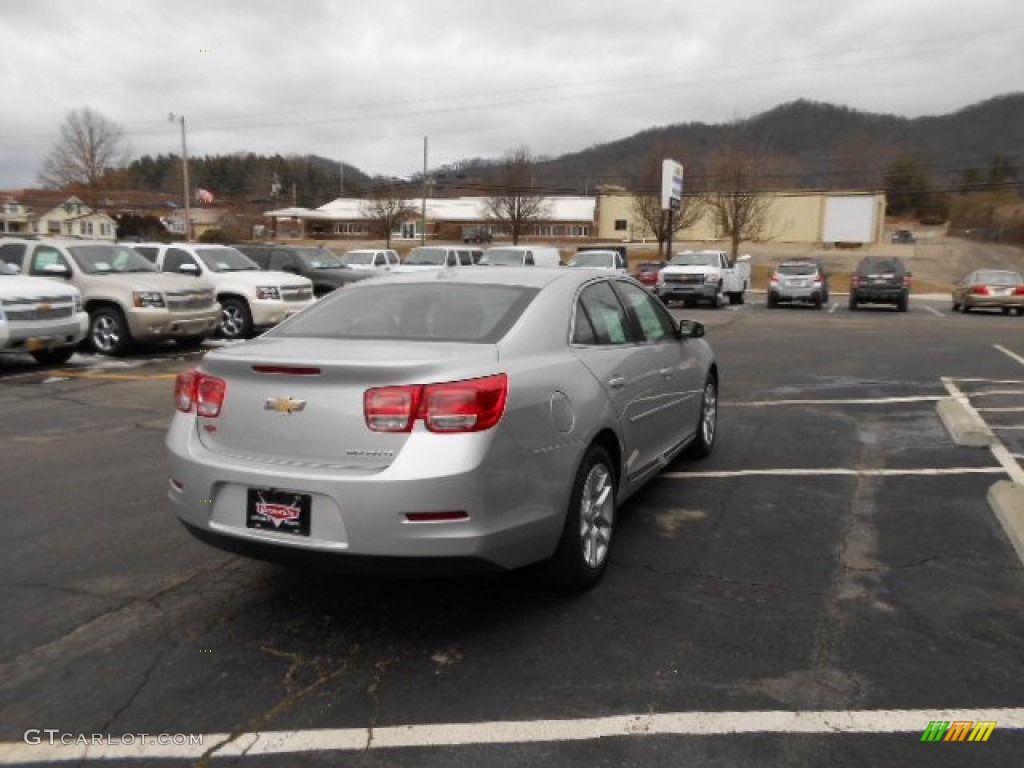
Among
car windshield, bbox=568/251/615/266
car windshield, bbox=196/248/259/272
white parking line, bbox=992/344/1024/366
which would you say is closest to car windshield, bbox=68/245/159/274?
car windshield, bbox=196/248/259/272

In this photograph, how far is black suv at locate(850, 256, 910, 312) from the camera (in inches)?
1024

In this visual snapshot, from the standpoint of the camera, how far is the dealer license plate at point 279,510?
11.3 ft

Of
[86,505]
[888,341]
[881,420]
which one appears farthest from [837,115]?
[86,505]

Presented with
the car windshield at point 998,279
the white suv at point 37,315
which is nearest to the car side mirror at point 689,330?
the white suv at point 37,315

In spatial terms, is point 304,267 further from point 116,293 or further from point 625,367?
point 625,367

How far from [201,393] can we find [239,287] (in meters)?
11.9

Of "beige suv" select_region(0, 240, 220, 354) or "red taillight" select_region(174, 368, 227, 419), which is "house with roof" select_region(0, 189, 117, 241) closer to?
"beige suv" select_region(0, 240, 220, 354)

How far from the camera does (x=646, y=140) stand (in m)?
78.1

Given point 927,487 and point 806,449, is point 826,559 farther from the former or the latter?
point 806,449

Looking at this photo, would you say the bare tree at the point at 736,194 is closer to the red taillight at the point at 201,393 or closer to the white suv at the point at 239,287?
the white suv at the point at 239,287

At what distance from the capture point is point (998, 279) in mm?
25969

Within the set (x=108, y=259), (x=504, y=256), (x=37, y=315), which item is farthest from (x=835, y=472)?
(x=504, y=256)

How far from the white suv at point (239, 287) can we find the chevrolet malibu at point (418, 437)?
11.2 metres

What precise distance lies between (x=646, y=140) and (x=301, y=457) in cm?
7931
